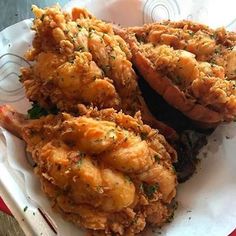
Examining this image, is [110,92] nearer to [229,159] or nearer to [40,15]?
[40,15]

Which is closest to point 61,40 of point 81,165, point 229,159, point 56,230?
point 81,165

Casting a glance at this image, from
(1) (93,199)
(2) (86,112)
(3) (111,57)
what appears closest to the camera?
(1) (93,199)

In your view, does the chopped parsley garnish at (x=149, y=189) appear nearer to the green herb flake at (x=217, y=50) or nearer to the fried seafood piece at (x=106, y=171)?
the fried seafood piece at (x=106, y=171)

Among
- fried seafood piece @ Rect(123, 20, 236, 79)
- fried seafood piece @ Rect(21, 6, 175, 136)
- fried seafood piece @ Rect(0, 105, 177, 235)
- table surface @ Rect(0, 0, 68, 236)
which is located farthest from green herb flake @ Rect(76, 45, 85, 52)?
table surface @ Rect(0, 0, 68, 236)

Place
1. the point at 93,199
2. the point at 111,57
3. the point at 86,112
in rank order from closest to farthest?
the point at 93,199 < the point at 86,112 < the point at 111,57

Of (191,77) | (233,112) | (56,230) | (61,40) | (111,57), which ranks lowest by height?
(56,230)

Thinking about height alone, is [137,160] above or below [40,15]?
below

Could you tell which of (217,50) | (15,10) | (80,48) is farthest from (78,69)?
(15,10)

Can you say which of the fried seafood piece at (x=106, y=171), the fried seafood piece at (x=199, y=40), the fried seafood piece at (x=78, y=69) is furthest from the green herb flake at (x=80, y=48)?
the fried seafood piece at (x=199, y=40)
